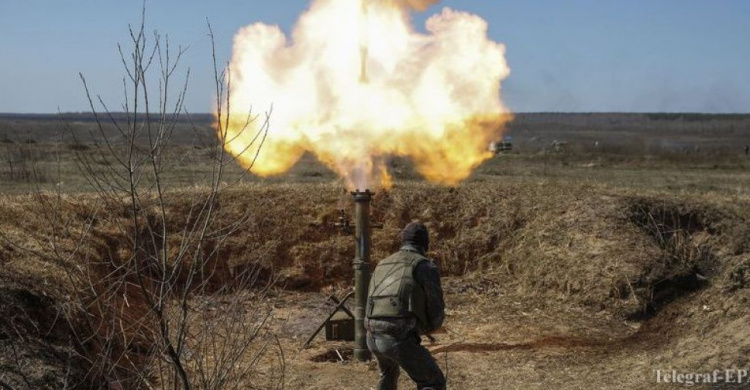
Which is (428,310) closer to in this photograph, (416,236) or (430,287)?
(430,287)

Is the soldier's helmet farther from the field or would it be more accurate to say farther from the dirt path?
the field

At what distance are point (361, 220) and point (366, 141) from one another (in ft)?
5.94

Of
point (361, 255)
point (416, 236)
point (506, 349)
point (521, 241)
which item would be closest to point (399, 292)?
point (416, 236)

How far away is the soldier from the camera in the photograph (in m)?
8.33

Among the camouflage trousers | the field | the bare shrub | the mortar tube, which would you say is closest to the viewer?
the bare shrub

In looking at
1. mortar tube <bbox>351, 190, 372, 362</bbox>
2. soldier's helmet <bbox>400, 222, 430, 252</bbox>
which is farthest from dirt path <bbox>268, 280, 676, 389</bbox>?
soldier's helmet <bbox>400, 222, 430, 252</bbox>

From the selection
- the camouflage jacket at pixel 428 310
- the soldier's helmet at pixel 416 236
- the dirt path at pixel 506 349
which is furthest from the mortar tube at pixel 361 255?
the camouflage jacket at pixel 428 310

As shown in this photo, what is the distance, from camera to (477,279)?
56.1ft

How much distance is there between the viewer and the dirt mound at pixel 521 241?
48.2ft

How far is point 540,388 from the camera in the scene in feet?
35.6

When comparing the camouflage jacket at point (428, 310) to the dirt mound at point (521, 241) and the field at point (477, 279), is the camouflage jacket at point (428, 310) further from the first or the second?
the dirt mound at point (521, 241)

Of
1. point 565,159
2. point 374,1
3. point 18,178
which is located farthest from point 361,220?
point 565,159

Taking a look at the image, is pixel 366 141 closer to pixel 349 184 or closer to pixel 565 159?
pixel 349 184

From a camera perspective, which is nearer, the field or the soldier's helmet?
the soldier's helmet
